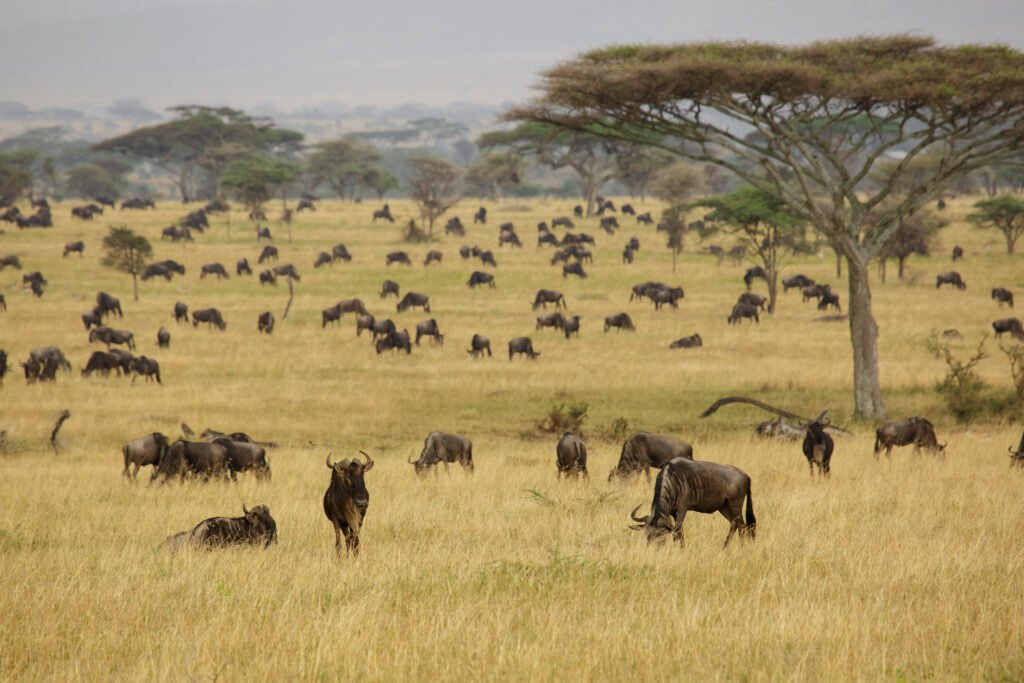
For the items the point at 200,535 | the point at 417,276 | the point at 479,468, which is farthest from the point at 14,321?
the point at 200,535

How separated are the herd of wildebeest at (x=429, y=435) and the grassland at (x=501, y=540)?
1.36 feet

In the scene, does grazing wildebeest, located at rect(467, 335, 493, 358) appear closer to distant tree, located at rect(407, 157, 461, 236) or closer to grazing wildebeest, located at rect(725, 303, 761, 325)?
grazing wildebeest, located at rect(725, 303, 761, 325)

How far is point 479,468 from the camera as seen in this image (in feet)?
51.2

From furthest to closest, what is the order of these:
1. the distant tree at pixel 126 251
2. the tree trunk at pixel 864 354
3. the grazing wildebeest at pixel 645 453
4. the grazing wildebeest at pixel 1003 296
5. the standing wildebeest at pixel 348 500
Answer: the distant tree at pixel 126 251 → the grazing wildebeest at pixel 1003 296 → the tree trunk at pixel 864 354 → the grazing wildebeest at pixel 645 453 → the standing wildebeest at pixel 348 500

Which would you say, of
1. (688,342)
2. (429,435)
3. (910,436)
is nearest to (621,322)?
(688,342)

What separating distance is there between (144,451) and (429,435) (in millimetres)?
4387

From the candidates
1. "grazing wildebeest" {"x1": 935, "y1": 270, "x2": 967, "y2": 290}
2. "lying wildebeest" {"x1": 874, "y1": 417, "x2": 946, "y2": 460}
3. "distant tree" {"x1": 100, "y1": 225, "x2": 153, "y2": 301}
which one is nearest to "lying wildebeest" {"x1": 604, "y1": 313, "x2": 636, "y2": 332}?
"grazing wildebeest" {"x1": 935, "y1": 270, "x2": 967, "y2": 290}

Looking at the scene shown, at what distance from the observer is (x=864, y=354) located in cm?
2066

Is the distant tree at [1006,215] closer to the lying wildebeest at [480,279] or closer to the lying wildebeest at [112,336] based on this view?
the lying wildebeest at [480,279]

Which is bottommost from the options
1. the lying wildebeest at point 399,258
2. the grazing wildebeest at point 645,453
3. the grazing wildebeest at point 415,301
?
the grazing wildebeest at point 645,453

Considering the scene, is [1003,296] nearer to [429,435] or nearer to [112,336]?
[429,435]

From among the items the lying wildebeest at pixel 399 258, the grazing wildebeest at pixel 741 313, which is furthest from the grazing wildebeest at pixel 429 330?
the lying wildebeest at pixel 399 258

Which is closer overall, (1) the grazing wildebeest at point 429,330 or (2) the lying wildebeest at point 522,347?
(2) the lying wildebeest at point 522,347

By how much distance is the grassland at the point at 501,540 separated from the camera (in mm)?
6461
